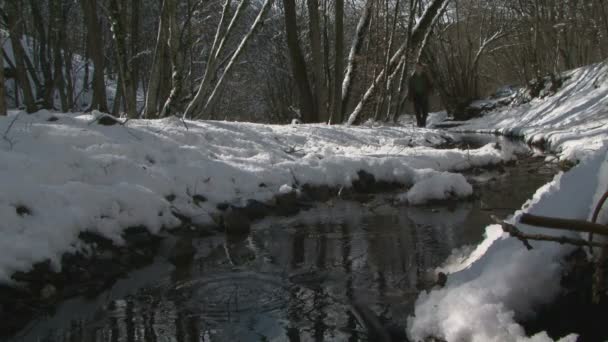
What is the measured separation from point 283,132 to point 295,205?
2.76 m

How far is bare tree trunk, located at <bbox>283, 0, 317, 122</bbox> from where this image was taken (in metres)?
10.7

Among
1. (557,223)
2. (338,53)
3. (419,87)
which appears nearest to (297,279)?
(557,223)

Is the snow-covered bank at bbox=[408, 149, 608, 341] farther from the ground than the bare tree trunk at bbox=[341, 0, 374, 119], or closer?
closer

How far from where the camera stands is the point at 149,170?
484cm

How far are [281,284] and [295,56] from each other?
8.35m

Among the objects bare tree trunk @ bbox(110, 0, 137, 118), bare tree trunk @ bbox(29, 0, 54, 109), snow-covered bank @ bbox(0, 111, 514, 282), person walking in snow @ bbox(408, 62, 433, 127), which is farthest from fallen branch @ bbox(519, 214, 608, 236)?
bare tree trunk @ bbox(29, 0, 54, 109)

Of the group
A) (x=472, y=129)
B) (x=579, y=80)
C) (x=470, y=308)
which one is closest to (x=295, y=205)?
(x=470, y=308)

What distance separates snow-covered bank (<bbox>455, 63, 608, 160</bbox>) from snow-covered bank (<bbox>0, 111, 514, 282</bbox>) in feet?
4.50

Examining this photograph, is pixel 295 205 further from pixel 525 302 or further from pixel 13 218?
pixel 525 302

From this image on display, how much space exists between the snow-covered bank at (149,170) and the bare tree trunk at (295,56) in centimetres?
311

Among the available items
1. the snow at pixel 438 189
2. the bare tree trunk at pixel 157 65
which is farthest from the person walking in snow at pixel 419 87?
the snow at pixel 438 189

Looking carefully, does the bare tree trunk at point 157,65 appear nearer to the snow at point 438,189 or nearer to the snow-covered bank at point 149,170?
the snow-covered bank at point 149,170

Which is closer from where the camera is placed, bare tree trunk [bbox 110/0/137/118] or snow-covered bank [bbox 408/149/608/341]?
snow-covered bank [bbox 408/149/608/341]

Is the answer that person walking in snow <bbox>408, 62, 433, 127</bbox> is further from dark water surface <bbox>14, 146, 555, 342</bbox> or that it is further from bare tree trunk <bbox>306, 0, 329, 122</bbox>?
dark water surface <bbox>14, 146, 555, 342</bbox>
